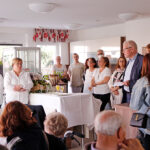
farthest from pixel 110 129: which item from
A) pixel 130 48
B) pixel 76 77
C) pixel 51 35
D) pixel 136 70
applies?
pixel 51 35

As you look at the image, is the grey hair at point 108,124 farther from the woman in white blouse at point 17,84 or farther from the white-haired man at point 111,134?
the woman in white blouse at point 17,84

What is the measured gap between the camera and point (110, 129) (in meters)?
1.84

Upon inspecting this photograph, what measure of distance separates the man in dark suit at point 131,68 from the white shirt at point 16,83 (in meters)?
1.90

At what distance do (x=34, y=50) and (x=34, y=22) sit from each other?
0.91 meters

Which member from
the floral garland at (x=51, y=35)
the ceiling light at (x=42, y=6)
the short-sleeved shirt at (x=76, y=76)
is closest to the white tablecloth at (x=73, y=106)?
the ceiling light at (x=42, y=6)

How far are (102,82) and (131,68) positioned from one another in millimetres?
1639

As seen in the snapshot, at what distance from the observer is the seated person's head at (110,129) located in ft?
6.04

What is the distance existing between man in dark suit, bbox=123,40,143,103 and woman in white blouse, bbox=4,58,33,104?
1.90m

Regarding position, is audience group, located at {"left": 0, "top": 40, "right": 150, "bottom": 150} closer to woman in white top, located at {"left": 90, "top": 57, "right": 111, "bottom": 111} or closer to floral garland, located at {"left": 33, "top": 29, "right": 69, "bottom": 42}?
woman in white top, located at {"left": 90, "top": 57, "right": 111, "bottom": 111}

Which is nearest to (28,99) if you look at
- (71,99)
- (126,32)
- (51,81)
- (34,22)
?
(51,81)

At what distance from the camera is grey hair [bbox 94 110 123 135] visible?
72.5 inches

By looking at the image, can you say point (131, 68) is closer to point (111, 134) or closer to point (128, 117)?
point (128, 117)

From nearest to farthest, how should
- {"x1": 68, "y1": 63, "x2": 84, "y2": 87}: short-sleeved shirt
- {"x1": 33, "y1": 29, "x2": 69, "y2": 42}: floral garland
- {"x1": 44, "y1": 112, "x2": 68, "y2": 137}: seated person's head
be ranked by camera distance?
{"x1": 44, "y1": 112, "x2": 68, "y2": 137}: seated person's head, {"x1": 68, "y1": 63, "x2": 84, "y2": 87}: short-sleeved shirt, {"x1": 33, "y1": 29, "x2": 69, "y2": 42}: floral garland

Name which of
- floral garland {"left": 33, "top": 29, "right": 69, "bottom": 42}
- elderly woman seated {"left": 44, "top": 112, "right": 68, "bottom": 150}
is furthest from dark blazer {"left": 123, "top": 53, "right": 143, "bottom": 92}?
floral garland {"left": 33, "top": 29, "right": 69, "bottom": 42}
